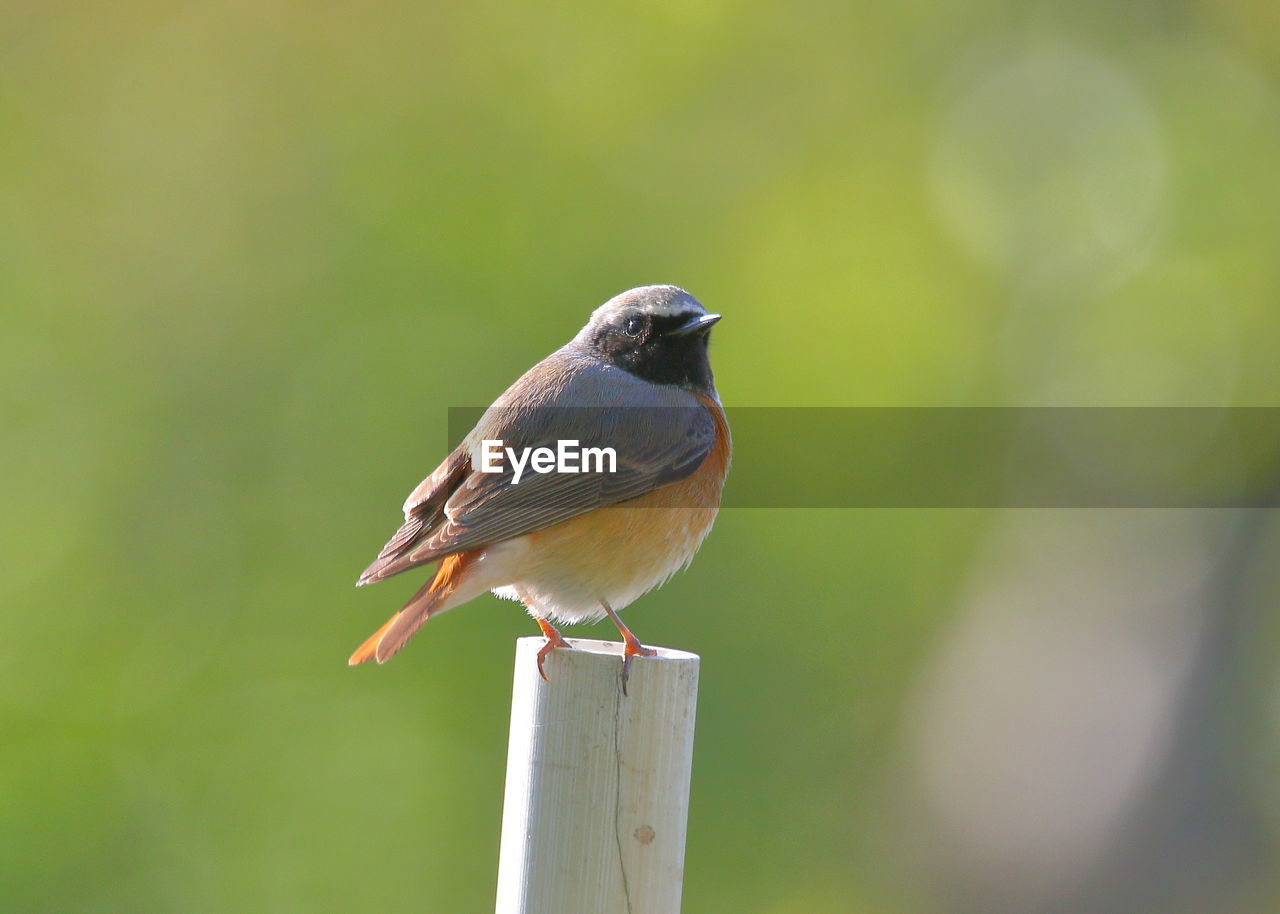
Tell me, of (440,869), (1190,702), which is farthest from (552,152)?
(1190,702)

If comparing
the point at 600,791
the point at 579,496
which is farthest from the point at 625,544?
the point at 600,791

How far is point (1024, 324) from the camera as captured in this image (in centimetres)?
1156

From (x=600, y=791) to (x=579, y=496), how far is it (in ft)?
4.62

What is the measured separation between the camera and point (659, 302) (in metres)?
4.73

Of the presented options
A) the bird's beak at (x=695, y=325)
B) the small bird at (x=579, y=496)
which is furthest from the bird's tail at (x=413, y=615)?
the bird's beak at (x=695, y=325)

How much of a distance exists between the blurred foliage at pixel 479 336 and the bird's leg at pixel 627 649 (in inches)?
169

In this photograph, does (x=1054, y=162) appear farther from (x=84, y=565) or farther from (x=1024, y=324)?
(x=84, y=565)

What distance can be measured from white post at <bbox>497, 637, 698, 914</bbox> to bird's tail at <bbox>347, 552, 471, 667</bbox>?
2.54 ft

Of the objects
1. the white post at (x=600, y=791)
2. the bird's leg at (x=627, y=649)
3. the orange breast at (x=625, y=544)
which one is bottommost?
the white post at (x=600, y=791)

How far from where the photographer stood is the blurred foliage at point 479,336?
9.62m

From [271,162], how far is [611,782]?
965 cm

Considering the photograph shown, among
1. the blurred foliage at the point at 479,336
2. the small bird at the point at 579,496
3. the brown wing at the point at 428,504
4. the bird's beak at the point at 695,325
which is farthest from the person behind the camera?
the blurred foliage at the point at 479,336

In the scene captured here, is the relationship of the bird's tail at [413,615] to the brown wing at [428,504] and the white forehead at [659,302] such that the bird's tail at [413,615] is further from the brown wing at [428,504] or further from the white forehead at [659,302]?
the white forehead at [659,302]

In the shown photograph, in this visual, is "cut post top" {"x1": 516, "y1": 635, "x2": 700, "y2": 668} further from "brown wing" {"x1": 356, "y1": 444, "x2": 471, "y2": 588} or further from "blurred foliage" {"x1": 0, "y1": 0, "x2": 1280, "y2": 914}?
"blurred foliage" {"x1": 0, "y1": 0, "x2": 1280, "y2": 914}
